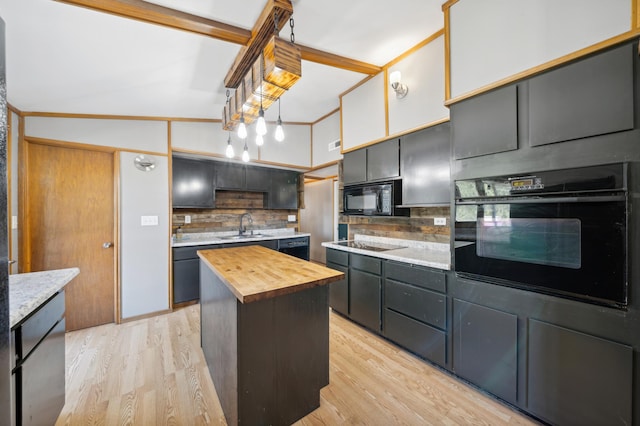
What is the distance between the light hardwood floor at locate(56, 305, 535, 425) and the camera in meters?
1.64

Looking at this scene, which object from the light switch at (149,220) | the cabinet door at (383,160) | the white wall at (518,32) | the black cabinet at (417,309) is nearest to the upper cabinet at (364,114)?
the cabinet door at (383,160)

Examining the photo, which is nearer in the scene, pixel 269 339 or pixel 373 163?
pixel 269 339

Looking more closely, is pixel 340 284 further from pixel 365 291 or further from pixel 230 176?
pixel 230 176

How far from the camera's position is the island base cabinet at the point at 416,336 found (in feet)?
6.69

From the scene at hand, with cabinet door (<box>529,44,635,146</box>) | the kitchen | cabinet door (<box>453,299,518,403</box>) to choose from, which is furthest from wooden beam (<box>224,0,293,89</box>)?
cabinet door (<box>453,299,518,403</box>)

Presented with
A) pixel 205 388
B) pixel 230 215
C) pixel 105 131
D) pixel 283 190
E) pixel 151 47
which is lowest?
pixel 205 388

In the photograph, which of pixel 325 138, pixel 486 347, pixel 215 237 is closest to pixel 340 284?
pixel 486 347

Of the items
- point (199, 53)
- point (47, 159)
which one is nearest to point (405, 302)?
point (199, 53)

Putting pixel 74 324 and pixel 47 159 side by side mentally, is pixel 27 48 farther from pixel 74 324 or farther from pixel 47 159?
pixel 74 324

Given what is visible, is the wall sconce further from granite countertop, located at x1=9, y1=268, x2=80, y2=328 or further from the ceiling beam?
granite countertop, located at x1=9, y1=268, x2=80, y2=328

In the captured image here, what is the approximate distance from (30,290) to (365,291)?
244cm

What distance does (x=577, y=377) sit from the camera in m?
1.38

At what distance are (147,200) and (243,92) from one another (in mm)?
2023

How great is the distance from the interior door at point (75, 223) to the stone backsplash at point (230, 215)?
0.89 meters
